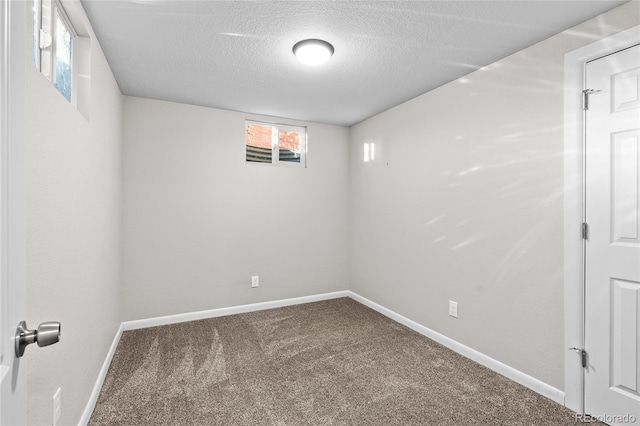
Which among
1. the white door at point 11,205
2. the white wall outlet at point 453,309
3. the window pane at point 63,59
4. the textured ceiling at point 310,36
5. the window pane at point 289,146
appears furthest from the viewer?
the window pane at point 289,146

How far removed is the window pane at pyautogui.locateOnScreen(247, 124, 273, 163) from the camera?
12.6 ft

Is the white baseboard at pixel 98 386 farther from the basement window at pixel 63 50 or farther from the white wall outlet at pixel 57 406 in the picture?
the basement window at pixel 63 50

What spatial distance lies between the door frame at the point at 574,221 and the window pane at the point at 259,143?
9.82 ft

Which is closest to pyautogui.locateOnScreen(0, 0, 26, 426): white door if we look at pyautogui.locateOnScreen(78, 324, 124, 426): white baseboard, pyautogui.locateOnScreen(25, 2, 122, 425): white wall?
pyautogui.locateOnScreen(25, 2, 122, 425): white wall

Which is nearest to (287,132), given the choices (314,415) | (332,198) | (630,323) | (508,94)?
(332,198)

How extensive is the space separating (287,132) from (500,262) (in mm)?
2901

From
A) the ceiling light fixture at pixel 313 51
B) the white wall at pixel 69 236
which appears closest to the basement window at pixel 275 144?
the white wall at pixel 69 236

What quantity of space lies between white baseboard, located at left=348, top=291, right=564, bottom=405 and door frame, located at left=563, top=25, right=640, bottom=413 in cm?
10

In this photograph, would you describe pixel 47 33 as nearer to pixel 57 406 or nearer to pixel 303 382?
pixel 57 406

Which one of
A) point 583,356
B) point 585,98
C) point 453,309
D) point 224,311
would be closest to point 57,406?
point 224,311

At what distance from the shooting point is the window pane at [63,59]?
1634 millimetres

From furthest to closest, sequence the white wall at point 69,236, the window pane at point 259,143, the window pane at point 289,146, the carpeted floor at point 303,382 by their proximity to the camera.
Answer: the window pane at point 289,146 < the window pane at point 259,143 < the carpeted floor at point 303,382 < the white wall at point 69,236

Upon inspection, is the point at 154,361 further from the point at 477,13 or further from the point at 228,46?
the point at 477,13

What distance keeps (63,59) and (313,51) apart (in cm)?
149
